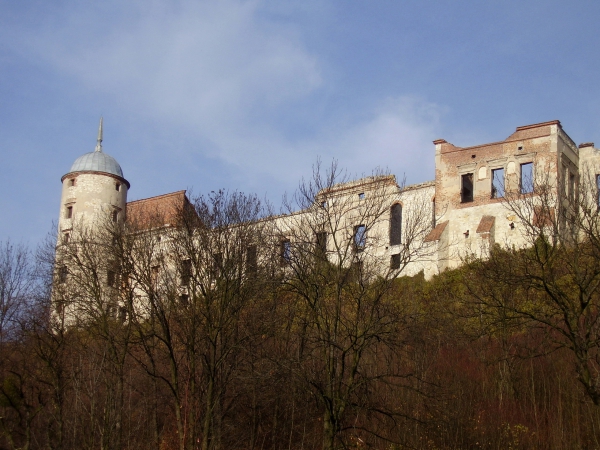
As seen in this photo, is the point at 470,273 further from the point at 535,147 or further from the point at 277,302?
the point at 277,302

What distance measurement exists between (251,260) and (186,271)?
2.05 m

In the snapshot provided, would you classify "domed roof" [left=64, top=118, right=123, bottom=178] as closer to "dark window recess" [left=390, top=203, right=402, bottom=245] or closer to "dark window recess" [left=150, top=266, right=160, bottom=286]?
"dark window recess" [left=390, top=203, right=402, bottom=245]

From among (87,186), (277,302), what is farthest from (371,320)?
(87,186)

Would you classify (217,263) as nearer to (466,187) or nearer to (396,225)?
(396,225)

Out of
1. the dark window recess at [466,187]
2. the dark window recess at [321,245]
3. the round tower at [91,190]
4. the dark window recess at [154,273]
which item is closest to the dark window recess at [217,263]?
the dark window recess at [154,273]

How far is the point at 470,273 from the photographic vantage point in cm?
3453

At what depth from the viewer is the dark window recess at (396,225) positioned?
43.0m

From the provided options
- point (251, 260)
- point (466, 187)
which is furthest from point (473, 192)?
point (251, 260)

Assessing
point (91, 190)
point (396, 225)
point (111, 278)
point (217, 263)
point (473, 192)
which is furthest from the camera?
point (91, 190)

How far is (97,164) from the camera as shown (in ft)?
166

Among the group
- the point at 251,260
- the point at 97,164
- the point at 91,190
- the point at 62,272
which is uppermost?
the point at 97,164

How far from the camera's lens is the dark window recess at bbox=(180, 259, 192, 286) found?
23750 mm

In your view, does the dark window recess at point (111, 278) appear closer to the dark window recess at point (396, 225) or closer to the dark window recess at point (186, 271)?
the dark window recess at point (186, 271)

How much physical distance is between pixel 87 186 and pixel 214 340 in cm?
3035
